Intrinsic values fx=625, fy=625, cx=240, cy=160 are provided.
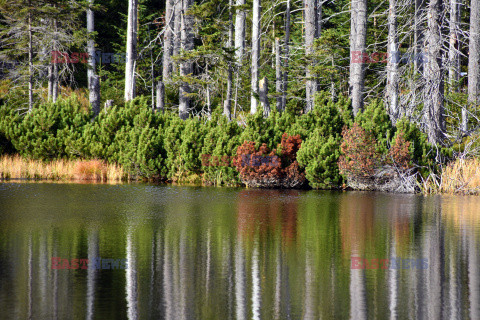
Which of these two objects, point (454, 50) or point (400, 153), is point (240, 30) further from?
point (400, 153)

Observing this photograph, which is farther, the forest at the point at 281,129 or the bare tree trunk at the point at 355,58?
the bare tree trunk at the point at 355,58

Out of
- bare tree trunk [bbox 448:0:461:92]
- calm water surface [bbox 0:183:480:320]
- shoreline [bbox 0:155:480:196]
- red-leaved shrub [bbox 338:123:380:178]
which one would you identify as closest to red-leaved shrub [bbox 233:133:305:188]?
shoreline [bbox 0:155:480:196]

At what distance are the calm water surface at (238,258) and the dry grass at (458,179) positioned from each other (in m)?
2.41

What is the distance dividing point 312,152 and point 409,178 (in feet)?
9.64

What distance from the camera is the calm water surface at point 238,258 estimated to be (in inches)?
234

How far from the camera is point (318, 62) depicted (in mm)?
27891

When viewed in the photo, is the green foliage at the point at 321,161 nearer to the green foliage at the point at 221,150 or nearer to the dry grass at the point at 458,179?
the green foliage at the point at 221,150

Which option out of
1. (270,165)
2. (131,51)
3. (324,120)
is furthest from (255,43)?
(270,165)

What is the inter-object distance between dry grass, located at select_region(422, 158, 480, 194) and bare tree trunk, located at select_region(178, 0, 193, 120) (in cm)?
1230

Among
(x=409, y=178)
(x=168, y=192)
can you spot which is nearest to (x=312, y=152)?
(x=409, y=178)

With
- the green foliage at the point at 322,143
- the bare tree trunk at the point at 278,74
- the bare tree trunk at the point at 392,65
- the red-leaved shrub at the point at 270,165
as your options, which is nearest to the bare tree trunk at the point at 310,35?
the bare tree trunk at the point at 278,74

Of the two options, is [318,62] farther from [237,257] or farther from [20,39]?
[237,257]

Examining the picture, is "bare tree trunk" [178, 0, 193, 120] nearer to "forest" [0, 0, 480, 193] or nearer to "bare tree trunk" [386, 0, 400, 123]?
"forest" [0, 0, 480, 193]

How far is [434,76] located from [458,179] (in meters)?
3.23
